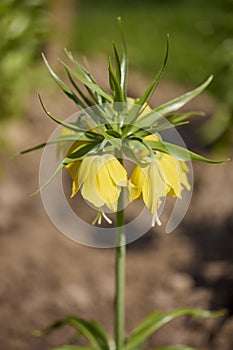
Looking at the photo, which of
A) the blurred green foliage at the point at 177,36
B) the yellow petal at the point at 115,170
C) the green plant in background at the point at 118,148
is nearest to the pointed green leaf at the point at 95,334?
the green plant in background at the point at 118,148

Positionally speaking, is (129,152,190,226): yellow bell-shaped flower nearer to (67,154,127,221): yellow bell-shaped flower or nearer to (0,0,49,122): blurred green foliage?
(67,154,127,221): yellow bell-shaped flower

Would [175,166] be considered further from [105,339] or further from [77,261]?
[77,261]

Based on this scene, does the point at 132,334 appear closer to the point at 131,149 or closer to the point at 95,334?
the point at 95,334

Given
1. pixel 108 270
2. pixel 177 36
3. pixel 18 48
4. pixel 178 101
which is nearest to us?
pixel 178 101

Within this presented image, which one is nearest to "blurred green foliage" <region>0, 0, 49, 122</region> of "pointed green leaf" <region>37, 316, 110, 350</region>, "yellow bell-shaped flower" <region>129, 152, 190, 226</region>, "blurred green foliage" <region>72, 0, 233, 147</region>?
"blurred green foliage" <region>72, 0, 233, 147</region>

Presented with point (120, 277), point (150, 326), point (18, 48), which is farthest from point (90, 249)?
point (120, 277)

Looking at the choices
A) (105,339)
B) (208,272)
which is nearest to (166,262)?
(208,272)

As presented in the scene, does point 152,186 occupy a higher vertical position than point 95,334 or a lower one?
higher
